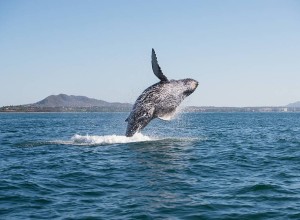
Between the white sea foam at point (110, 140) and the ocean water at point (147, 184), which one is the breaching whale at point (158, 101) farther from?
the white sea foam at point (110, 140)

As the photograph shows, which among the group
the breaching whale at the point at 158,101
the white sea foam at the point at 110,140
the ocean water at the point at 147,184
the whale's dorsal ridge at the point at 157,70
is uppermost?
the whale's dorsal ridge at the point at 157,70

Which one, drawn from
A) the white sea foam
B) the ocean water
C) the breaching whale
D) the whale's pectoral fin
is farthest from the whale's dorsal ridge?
the white sea foam

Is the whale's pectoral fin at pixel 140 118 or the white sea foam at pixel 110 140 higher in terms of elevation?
the whale's pectoral fin at pixel 140 118

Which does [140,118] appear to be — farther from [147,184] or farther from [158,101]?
[147,184]

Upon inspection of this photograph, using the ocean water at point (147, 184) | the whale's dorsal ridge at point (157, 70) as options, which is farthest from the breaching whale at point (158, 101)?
the ocean water at point (147, 184)

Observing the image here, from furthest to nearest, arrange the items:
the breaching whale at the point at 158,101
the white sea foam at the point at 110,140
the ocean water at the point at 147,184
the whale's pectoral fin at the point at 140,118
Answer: the white sea foam at the point at 110,140 → the whale's pectoral fin at the point at 140,118 → the breaching whale at the point at 158,101 → the ocean water at the point at 147,184

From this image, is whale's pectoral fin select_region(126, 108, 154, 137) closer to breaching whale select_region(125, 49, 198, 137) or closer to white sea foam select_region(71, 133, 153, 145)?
breaching whale select_region(125, 49, 198, 137)

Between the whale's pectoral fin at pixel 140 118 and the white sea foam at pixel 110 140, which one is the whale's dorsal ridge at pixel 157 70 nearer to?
the whale's pectoral fin at pixel 140 118

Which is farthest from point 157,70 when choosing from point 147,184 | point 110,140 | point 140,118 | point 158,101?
point 147,184

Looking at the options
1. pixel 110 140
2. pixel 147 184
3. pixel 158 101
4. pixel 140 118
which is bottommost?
pixel 147 184

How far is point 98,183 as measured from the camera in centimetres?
1266

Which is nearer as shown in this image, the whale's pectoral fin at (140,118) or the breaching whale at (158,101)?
the breaching whale at (158,101)

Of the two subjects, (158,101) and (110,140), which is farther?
(110,140)

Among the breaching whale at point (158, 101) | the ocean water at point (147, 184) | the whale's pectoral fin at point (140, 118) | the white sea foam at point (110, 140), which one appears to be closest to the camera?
the ocean water at point (147, 184)
